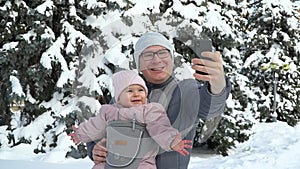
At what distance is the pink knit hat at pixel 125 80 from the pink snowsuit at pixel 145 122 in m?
0.06

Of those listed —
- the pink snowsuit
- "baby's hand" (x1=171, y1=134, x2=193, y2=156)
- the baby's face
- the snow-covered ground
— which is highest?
the baby's face

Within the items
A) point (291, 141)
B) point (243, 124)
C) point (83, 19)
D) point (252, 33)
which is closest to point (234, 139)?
point (243, 124)

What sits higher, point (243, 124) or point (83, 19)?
point (83, 19)

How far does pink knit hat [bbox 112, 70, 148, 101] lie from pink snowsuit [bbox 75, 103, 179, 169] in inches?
2.4

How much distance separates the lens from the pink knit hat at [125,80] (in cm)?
114

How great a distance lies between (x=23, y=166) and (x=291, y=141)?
4.80 metres

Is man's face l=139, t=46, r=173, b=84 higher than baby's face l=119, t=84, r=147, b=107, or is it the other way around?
man's face l=139, t=46, r=173, b=84

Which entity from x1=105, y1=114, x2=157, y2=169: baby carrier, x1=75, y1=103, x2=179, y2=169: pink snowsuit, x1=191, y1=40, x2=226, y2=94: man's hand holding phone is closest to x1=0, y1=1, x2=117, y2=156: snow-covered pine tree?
x1=75, y1=103, x2=179, y2=169: pink snowsuit

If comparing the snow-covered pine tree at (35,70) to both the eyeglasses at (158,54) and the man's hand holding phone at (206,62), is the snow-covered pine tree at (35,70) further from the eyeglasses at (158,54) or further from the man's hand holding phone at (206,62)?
the man's hand holding phone at (206,62)

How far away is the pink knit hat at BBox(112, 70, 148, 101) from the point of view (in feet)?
3.74

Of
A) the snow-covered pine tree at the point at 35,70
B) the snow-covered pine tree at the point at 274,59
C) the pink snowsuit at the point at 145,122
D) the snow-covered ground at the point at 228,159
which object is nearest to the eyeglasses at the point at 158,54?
the pink snowsuit at the point at 145,122

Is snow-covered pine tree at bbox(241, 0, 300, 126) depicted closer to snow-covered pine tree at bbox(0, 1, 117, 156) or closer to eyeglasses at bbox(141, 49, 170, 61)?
snow-covered pine tree at bbox(0, 1, 117, 156)

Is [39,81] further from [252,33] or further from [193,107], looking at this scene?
[252,33]

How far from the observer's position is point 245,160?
5.41 meters
